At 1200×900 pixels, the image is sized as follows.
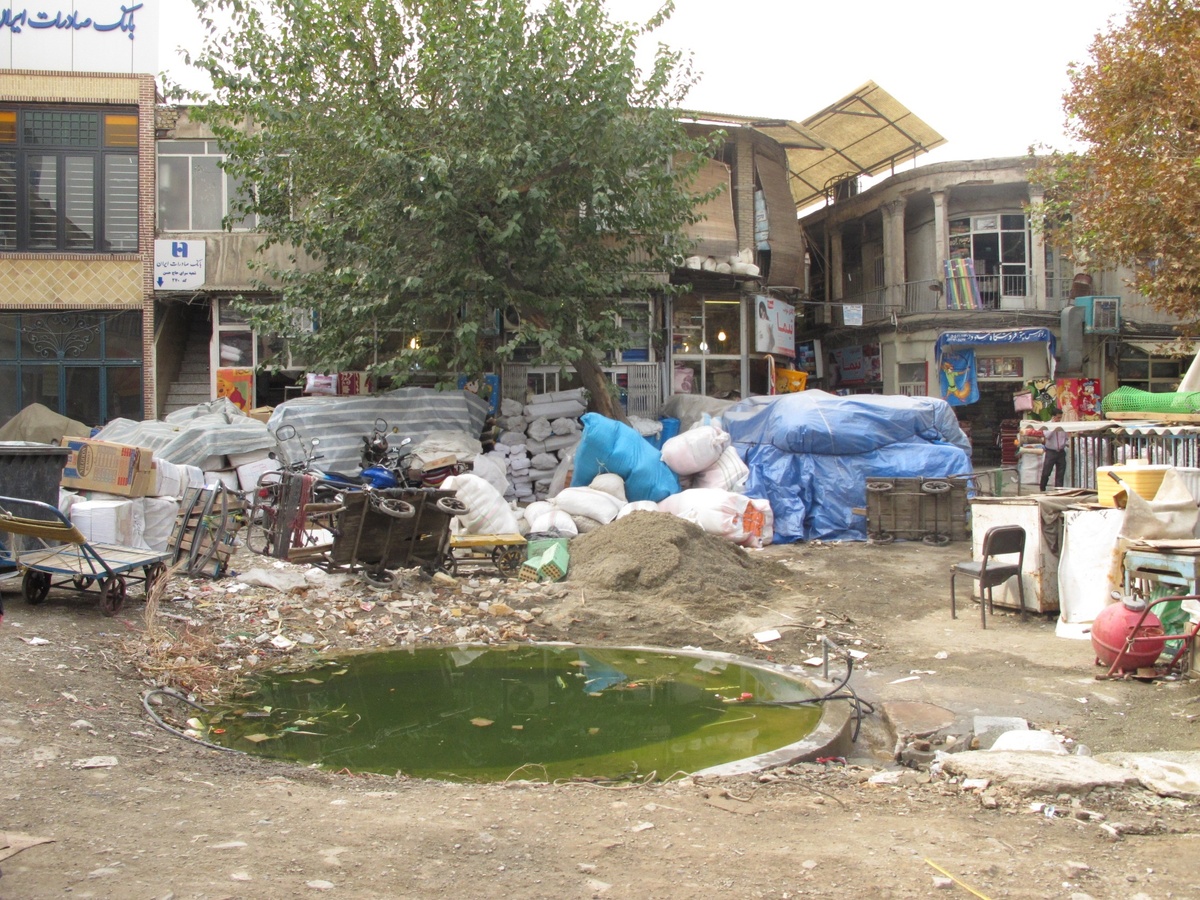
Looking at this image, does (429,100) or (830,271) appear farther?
(830,271)

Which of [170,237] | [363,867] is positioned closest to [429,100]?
[170,237]

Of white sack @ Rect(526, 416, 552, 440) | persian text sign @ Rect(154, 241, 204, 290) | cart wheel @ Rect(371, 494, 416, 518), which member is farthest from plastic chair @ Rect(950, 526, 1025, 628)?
persian text sign @ Rect(154, 241, 204, 290)

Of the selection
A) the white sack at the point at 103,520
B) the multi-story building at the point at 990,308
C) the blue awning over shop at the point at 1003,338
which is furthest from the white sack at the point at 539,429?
the blue awning over shop at the point at 1003,338

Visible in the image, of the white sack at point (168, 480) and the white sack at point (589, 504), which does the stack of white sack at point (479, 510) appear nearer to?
the white sack at point (589, 504)

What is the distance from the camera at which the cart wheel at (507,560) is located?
400 inches

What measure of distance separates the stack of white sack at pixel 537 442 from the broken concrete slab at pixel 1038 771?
32.3ft

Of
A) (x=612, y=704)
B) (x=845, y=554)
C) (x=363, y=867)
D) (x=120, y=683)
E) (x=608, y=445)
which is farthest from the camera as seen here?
(x=608, y=445)

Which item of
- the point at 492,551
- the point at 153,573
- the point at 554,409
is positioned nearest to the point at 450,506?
the point at 492,551

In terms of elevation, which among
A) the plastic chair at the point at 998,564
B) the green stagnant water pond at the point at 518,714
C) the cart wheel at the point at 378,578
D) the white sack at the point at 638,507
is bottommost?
the green stagnant water pond at the point at 518,714

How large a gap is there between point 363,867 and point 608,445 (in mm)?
9770

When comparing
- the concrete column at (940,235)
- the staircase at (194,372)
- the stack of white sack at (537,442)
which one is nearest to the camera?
the stack of white sack at (537,442)

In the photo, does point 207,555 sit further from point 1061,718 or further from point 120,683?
point 1061,718

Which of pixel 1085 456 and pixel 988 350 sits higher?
pixel 988 350

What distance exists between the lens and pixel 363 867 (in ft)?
10.4
